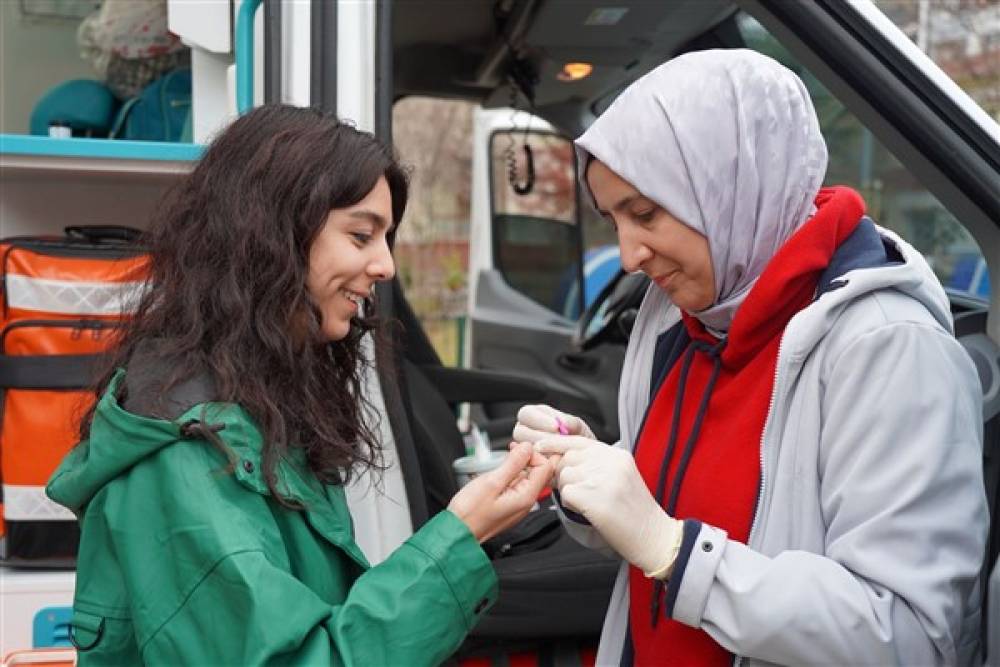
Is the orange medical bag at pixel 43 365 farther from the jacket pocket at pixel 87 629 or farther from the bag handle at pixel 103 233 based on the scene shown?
the jacket pocket at pixel 87 629

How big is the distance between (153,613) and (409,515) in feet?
2.58

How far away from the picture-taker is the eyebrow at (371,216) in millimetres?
1348

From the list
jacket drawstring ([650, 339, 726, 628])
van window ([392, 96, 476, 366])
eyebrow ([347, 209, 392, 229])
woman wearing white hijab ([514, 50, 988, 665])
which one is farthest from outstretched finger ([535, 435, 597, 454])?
van window ([392, 96, 476, 366])

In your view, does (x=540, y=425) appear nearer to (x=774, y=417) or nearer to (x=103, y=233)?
(x=774, y=417)

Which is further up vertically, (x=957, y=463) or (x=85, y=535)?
(x=957, y=463)

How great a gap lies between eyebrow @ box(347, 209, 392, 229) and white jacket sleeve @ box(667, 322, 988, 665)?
1.93 feet

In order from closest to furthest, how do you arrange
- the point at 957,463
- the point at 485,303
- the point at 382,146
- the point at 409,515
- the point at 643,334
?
the point at 957,463 → the point at 382,146 → the point at 643,334 → the point at 409,515 → the point at 485,303

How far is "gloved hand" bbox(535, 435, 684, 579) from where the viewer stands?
1.17 m

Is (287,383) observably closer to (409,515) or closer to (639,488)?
(639,488)

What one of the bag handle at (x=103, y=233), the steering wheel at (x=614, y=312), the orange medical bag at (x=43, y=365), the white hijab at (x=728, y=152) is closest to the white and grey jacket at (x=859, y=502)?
the white hijab at (x=728, y=152)

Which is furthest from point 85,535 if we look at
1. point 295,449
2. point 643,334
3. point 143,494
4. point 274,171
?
point 643,334

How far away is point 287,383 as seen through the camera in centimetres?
132

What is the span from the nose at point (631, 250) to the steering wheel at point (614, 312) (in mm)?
2129

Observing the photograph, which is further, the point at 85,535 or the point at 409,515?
the point at 409,515
